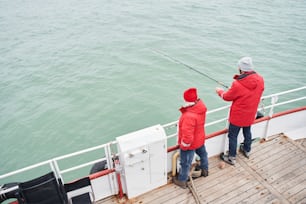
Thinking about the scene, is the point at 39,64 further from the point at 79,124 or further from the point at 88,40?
the point at 79,124

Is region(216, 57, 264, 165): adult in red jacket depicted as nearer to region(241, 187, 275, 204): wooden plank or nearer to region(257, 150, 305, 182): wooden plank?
region(257, 150, 305, 182): wooden plank

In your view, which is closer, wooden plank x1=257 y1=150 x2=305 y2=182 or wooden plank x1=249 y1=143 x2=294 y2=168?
wooden plank x1=257 y1=150 x2=305 y2=182

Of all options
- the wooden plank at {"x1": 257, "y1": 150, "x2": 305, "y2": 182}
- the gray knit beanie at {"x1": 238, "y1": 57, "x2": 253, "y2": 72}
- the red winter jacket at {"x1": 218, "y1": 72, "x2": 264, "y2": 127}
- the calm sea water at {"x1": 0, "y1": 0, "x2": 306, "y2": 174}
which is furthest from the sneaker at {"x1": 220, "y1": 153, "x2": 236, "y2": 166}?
the calm sea water at {"x1": 0, "y1": 0, "x2": 306, "y2": 174}

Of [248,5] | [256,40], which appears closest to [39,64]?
[256,40]

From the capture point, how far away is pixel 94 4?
28547 millimetres

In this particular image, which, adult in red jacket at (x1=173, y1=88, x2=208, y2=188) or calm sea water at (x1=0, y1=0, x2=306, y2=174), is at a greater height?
adult in red jacket at (x1=173, y1=88, x2=208, y2=188)

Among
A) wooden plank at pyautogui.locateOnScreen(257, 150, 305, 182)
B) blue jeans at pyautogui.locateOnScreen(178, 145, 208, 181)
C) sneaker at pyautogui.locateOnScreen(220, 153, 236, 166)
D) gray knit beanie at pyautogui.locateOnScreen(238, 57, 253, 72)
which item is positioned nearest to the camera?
gray knit beanie at pyautogui.locateOnScreen(238, 57, 253, 72)

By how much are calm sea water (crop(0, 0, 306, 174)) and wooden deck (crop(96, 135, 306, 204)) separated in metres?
5.27

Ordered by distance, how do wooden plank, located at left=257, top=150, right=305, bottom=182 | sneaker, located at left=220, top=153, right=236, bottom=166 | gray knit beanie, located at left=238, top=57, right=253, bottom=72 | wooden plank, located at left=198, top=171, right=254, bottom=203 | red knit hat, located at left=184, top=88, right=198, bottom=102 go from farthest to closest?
sneaker, located at left=220, top=153, right=236, bottom=166 < wooden plank, located at left=257, top=150, right=305, bottom=182 < wooden plank, located at left=198, top=171, right=254, bottom=203 < gray knit beanie, located at left=238, top=57, right=253, bottom=72 < red knit hat, located at left=184, top=88, right=198, bottom=102

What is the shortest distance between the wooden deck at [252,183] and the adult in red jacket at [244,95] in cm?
79

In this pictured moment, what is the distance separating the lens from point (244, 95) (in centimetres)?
423

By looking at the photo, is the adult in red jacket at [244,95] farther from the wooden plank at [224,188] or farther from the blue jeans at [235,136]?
the wooden plank at [224,188]

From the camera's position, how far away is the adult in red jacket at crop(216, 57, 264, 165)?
4.11m

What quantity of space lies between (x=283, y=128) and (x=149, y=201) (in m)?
3.72
